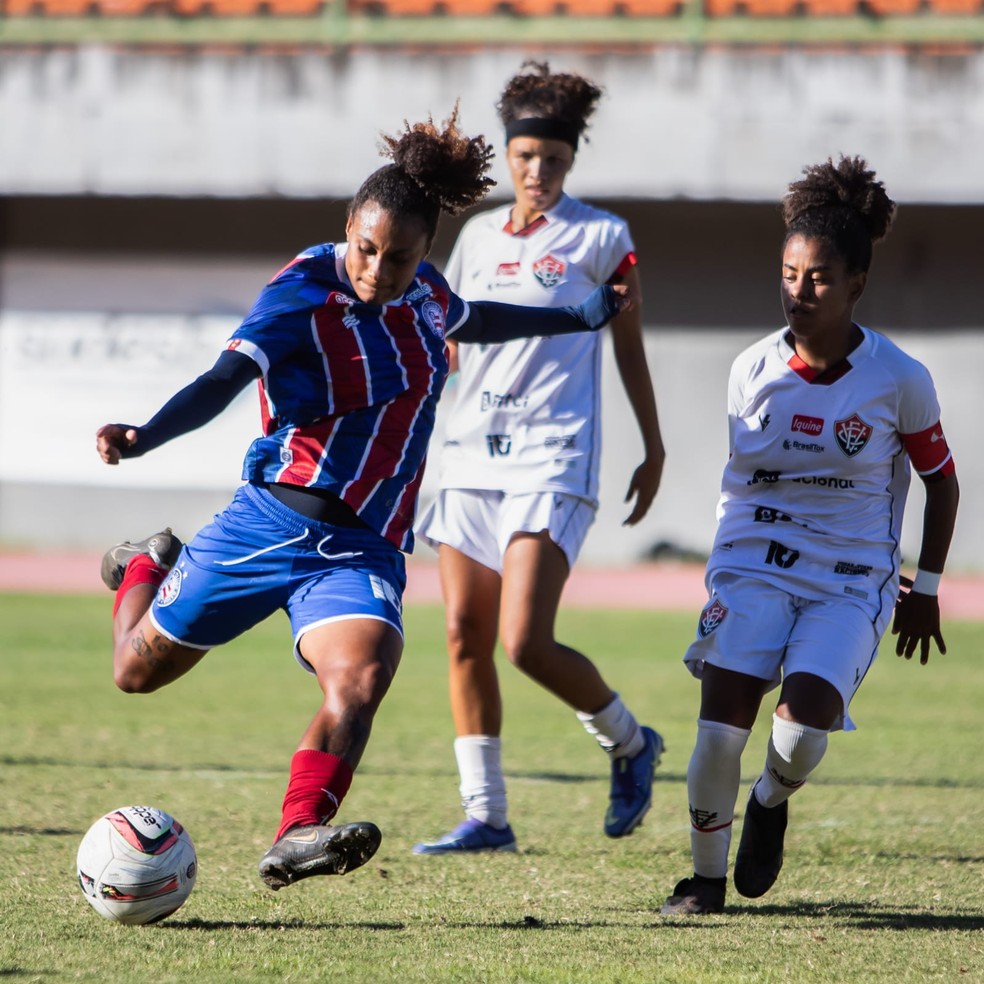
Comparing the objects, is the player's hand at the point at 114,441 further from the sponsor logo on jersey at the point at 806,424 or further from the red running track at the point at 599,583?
the red running track at the point at 599,583

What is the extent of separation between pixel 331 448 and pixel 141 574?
82 centimetres

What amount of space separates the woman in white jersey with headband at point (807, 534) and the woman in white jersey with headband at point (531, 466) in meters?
0.91

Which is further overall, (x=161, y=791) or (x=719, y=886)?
(x=161, y=791)

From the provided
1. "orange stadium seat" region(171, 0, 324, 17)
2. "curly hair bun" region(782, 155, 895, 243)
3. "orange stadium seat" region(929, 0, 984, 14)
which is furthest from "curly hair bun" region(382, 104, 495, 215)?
"orange stadium seat" region(171, 0, 324, 17)

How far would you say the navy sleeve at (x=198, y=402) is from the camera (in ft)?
12.2

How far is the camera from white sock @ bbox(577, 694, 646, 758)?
17.5ft

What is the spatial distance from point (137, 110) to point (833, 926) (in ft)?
47.3

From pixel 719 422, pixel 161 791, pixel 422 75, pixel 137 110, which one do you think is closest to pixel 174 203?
pixel 137 110

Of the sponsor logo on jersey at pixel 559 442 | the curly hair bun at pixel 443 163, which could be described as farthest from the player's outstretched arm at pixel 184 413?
the sponsor logo on jersey at pixel 559 442

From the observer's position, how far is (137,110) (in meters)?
16.6

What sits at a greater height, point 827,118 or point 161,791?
point 827,118

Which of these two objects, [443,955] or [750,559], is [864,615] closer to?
[750,559]

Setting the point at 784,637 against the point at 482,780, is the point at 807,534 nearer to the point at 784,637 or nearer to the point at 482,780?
the point at 784,637

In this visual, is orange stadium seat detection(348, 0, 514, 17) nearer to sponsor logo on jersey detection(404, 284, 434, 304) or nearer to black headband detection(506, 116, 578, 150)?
black headband detection(506, 116, 578, 150)
